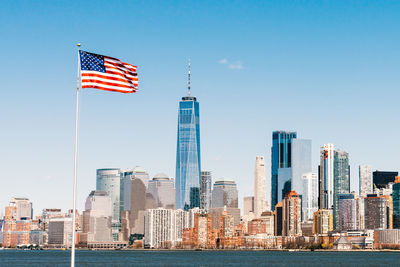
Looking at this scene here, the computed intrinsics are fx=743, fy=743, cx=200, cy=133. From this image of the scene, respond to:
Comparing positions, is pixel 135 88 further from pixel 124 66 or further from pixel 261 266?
pixel 261 266

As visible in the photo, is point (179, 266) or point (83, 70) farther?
point (179, 266)

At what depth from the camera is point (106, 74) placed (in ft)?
167

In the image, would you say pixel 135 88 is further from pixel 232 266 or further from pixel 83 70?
pixel 232 266

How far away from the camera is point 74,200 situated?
2052 inches

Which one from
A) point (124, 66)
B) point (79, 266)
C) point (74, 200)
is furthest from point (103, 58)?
point (79, 266)

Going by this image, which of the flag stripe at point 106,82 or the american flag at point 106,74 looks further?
the american flag at point 106,74

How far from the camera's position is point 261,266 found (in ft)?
652

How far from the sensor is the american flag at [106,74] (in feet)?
165

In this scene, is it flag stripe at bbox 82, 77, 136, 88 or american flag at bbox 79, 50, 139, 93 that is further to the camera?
american flag at bbox 79, 50, 139, 93

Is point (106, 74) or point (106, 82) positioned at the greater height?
point (106, 74)

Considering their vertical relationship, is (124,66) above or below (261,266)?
above

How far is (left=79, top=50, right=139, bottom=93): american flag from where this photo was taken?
5031 centimetres

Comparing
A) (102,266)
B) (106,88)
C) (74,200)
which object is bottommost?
(102,266)

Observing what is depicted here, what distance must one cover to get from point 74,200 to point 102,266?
150836 mm
